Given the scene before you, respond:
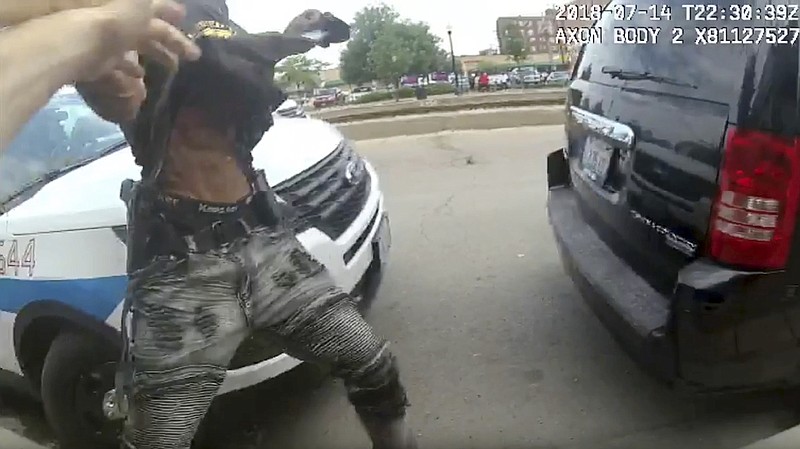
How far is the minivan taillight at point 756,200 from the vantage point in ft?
4.29

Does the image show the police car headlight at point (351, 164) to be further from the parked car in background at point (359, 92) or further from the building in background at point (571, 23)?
the building in background at point (571, 23)

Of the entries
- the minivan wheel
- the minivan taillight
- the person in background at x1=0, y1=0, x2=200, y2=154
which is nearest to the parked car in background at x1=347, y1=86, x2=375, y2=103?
the person in background at x1=0, y1=0, x2=200, y2=154

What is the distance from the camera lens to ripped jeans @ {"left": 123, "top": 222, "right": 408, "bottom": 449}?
112cm

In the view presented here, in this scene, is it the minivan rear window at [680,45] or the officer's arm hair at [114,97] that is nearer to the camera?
the officer's arm hair at [114,97]

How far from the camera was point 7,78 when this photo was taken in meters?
0.73

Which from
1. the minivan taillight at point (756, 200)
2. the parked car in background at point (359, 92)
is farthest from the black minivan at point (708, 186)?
the parked car in background at point (359, 92)

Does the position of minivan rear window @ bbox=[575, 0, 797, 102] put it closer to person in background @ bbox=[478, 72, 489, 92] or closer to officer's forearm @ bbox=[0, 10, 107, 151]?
person in background @ bbox=[478, 72, 489, 92]

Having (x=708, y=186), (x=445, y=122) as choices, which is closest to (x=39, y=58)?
(x=445, y=122)

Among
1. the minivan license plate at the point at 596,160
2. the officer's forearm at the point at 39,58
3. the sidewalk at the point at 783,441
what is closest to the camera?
the officer's forearm at the point at 39,58

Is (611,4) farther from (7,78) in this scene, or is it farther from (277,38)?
(7,78)

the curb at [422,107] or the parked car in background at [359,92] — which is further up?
the parked car in background at [359,92]

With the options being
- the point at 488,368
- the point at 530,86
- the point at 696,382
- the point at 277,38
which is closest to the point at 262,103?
the point at 277,38

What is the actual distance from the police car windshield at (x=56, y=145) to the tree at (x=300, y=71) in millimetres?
265

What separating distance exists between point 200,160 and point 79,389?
454 millimetres
